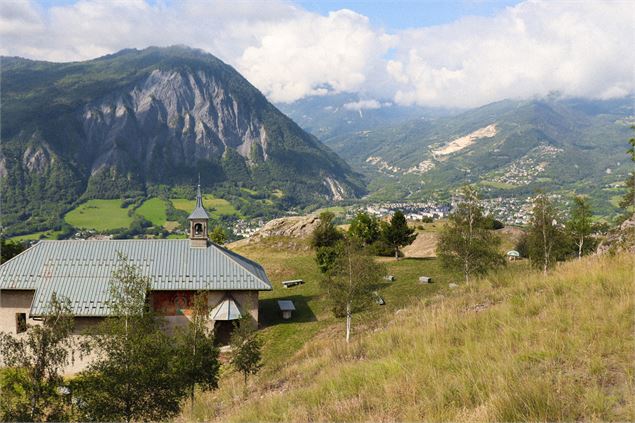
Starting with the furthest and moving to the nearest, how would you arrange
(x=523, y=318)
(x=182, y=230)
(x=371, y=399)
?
(x=182, y=230), (x=523, y=318), (x=371, y=399)

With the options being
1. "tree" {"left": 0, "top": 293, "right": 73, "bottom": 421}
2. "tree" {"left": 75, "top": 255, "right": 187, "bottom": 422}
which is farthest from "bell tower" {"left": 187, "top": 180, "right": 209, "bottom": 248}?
"tree" {"left": 0, "top": 293, "right": 73, "bottom": 421}

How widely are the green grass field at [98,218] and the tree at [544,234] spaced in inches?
6500

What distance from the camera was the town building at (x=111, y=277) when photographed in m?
28.4

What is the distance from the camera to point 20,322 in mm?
29344

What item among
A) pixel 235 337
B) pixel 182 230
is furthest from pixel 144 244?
pixel 182 230

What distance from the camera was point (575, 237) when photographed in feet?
125

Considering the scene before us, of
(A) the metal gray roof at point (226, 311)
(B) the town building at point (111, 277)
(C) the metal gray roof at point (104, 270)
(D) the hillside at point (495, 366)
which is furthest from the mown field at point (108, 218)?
(D) the hillside at point (495, 366)

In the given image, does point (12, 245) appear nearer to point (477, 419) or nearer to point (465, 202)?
point (465, 202)

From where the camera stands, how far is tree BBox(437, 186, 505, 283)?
95.0 feet

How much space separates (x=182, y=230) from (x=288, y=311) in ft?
466

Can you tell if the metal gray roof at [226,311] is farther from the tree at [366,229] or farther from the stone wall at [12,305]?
the tree at [366,229]

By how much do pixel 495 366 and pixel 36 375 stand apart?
10895mm

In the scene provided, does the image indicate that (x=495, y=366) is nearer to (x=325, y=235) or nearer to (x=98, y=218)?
(x=325, y=235)

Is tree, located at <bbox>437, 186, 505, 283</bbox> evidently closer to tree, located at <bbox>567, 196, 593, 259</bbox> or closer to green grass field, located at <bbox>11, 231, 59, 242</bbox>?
tree, located at <bbox>567, 196, 593, 259</bbox>
